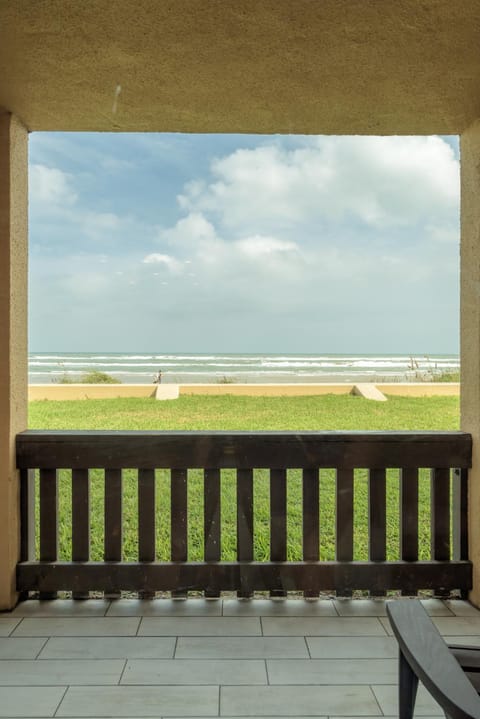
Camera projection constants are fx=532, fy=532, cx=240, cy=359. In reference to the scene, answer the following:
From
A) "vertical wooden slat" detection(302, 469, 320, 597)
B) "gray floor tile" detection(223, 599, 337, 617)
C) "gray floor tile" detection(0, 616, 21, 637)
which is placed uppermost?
"vertical wooden slat" detection(302, 469, 320, 597)

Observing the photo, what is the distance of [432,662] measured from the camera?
1180 millimetres

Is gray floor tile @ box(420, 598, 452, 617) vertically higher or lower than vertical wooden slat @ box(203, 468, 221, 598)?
lower

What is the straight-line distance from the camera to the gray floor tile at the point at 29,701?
5.62 feet

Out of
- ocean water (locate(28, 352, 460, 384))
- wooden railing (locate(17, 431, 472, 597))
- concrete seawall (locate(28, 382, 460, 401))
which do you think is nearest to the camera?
wooden railing (locate(17, 431, 472, 597))

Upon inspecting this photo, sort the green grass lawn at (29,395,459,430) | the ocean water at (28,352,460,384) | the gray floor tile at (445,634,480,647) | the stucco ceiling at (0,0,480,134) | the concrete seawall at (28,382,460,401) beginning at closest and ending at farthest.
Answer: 1. the stucco ceiling at (0,0,480,134)
2. the gray floor tile at (445,634,480,647)
3. the green grass lawn at (29,395,459,430)
4. the concrete seawall at (28,382,460,401)
5. the ocean water at (28,352,460,384)

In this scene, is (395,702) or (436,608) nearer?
(395,702)

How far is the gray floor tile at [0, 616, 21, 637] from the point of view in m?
2.24

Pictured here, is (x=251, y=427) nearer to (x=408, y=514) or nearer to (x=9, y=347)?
(x=408, y=514)

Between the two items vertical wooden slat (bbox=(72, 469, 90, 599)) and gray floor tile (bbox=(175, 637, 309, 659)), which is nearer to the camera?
gray floor tile (bbox=(175, 637, 309, 659))

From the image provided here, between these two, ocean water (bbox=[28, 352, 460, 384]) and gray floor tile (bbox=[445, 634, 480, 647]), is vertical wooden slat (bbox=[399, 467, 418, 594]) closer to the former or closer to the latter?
gray floor tile (bbox=[445, 634, 480, 647])

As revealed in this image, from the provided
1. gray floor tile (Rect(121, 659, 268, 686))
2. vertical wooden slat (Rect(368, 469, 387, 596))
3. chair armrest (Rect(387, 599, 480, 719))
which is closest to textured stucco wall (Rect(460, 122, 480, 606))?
vertical wooden slat (Rect(368, 469, 387, 596))

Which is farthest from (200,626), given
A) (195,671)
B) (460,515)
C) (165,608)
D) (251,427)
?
(251,427)

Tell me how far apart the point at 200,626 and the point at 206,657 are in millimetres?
255

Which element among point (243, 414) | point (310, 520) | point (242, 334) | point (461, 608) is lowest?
point (461, 608)
